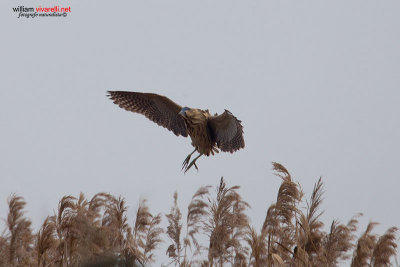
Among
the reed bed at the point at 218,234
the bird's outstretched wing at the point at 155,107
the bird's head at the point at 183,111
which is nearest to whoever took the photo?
the reed bed at the point at 218,234

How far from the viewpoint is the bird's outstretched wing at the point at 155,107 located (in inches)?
458

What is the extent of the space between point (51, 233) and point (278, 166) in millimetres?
3120

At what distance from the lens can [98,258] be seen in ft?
12.9

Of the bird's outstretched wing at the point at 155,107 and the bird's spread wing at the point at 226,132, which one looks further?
the bird's outstretched wing at the point at 155,107

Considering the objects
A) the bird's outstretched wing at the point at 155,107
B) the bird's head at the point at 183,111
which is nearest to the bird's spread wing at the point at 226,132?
the bird's head at the point at 183,111

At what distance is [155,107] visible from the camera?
12.1m

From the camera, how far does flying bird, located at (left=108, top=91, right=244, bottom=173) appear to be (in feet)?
33.5

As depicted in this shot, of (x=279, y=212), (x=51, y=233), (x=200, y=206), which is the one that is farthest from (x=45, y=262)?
(x=279, y=212)

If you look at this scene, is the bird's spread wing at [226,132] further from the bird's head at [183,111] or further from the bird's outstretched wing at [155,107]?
the bird's outstretched wing at [155,107]

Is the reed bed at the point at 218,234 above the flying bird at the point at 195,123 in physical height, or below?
below

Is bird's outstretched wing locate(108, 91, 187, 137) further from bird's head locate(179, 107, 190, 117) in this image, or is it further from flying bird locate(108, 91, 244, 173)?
bird's head locate(179, 107, 190, 117)

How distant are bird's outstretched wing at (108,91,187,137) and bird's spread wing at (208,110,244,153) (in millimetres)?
1207

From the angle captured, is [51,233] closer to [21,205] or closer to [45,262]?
[45,262]

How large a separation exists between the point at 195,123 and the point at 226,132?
54cm
